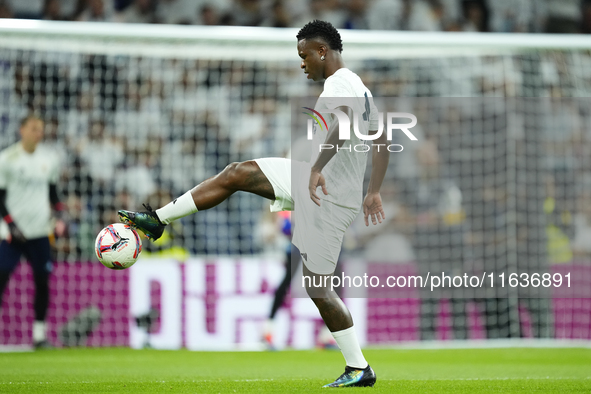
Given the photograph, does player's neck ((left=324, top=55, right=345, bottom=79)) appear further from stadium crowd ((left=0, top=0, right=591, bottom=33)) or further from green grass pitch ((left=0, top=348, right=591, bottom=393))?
stadium crowd ((left=0, top=0, right=591, bottom=33))

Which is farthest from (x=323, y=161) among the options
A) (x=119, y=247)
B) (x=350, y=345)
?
(x=119, y=247)

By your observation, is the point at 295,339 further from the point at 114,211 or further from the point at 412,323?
the point at 114,211

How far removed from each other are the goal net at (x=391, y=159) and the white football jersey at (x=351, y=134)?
4.28m

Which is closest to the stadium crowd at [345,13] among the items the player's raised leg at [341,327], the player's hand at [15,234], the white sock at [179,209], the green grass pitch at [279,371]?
the player's hand at [15,234]

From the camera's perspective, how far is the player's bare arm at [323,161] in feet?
14.8

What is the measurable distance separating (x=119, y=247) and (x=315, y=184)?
132 centimetres

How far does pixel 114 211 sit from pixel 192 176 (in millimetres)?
1226

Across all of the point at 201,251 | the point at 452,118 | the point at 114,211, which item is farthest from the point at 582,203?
the point at 114,211

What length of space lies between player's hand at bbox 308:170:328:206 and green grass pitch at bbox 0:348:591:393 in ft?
3.63

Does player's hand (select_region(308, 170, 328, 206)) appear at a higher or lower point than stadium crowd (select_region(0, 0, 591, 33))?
lower

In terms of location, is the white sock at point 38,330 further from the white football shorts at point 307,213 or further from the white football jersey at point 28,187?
the white football shorts at point 307,213

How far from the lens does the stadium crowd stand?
39.8 feet

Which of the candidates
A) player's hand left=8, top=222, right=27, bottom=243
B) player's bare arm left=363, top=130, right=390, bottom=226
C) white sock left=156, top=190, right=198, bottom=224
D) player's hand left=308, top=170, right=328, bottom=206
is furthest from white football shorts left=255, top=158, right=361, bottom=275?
player's hand left=8, top=222, right=27, bottom=243

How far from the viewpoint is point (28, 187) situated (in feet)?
28.3
